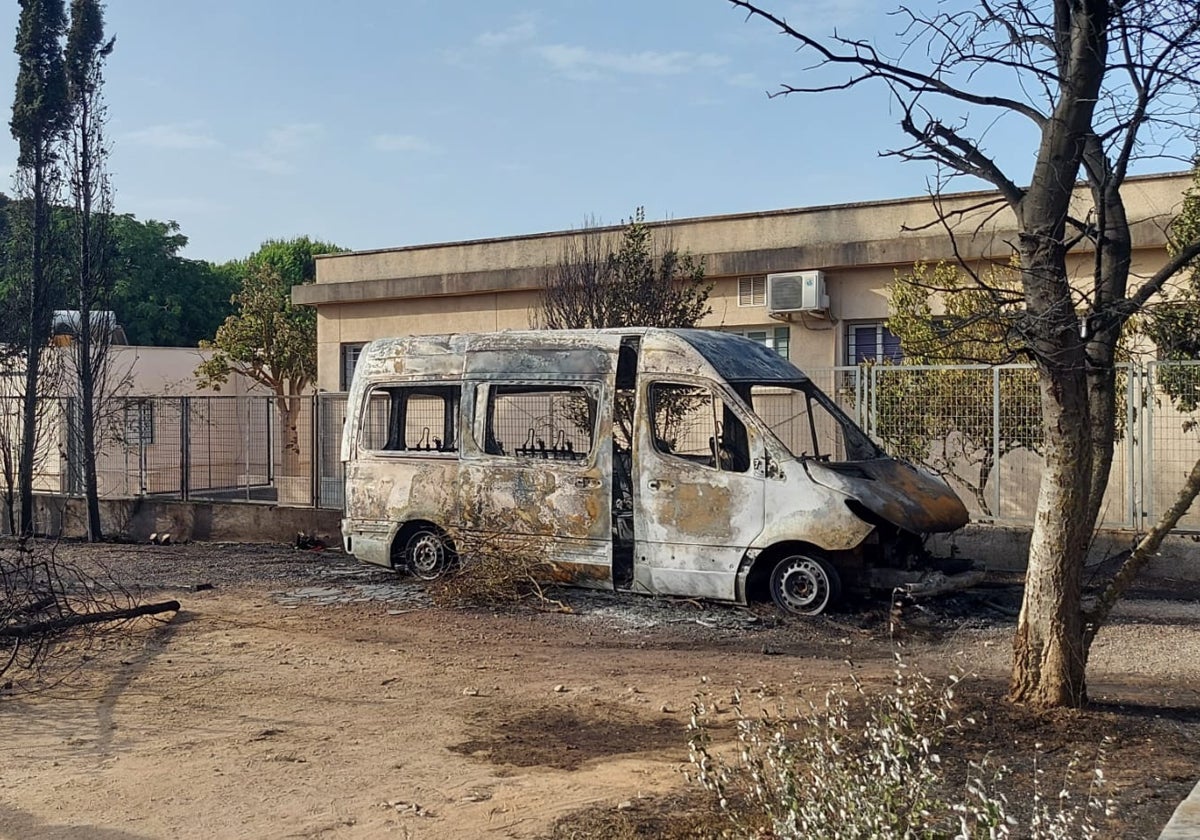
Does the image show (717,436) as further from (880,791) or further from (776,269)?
(776,269)

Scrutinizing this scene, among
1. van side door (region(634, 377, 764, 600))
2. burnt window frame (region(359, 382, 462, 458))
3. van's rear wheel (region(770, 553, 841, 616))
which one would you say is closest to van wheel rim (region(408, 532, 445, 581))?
burnt window frame (region(359, 382, 462, 458))

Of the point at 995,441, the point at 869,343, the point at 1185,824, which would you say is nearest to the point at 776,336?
the point at 869,343

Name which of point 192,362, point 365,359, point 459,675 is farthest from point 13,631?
point 192,362

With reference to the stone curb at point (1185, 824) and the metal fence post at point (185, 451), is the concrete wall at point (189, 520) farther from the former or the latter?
the stone curb at point (1185, 824)

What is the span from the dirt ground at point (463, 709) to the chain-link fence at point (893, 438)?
1.98m

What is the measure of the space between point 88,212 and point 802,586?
1290 centimetres

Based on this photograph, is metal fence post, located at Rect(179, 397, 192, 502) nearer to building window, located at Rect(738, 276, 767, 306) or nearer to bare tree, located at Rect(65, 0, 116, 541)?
bare tree, located at Rect(65, 0, 116, 541)

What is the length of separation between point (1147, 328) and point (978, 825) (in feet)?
12.9

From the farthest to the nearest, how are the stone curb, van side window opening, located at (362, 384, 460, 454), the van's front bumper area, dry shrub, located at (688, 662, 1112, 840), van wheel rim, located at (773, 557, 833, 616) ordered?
van side window opening, located at (362, 384, 460, 454), van wheel rim, located at (773, 557, 833, 616), the van's front bumper area, dry shrub, located at (688, 662, 1112, 840), the stone curb

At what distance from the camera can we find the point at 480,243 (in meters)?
22.2

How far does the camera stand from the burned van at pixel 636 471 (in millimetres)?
9688

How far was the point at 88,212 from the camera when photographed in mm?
17141

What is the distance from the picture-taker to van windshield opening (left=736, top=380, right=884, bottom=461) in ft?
34.1

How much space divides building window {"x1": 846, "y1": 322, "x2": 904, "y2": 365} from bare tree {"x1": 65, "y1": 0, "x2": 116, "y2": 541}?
11.9 metres
